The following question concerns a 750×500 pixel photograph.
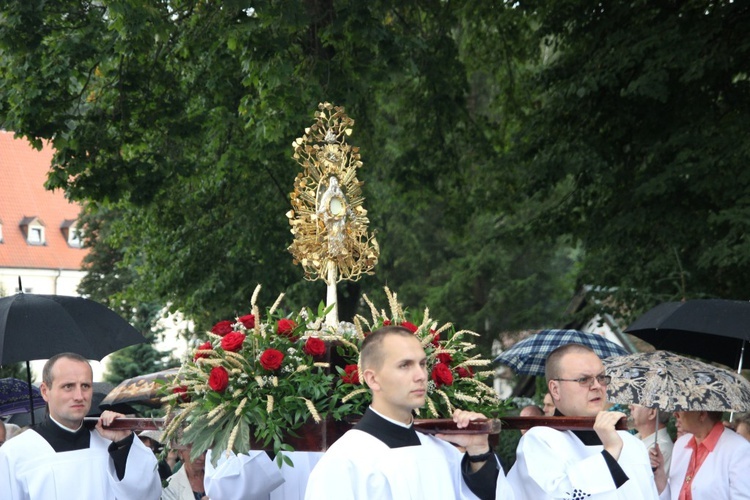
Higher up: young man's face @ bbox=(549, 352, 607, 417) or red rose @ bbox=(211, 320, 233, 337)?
red rose @ bbox=(211, 320, 233, 337)

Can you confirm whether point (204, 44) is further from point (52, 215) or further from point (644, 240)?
point (52, 215)

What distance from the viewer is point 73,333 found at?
24.2 feet

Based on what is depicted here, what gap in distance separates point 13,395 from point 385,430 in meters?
7.04

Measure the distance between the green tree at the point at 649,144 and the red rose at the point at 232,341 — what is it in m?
6.53

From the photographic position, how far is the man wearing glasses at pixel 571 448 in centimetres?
547

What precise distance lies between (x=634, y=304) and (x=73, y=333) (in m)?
7.77

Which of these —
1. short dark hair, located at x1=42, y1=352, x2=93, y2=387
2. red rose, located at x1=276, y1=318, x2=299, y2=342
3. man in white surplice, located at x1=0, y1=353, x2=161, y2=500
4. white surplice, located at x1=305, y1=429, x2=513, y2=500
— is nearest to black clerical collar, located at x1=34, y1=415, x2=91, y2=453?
man in white surplice, located at x1=0, y1=353, x2=161, y2=500

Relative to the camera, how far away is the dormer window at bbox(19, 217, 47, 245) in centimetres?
4706

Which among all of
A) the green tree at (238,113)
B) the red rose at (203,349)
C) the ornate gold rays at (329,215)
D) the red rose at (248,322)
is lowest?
the red rose at (203,349)

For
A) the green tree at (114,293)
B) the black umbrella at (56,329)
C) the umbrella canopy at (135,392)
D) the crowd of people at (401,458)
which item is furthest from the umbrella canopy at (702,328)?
the green tree at (114,293)

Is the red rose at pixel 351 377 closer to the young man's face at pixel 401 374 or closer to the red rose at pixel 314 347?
the red rose at pixel 314 347

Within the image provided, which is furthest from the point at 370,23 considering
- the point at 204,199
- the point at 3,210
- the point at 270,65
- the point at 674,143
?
the point at 3,210

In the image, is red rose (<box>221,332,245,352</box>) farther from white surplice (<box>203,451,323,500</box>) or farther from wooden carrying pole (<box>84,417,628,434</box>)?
wooden carrying pole (<box>84,417,628,434</box>)

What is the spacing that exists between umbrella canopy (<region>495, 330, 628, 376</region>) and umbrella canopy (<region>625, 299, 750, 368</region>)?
2.05 meters
